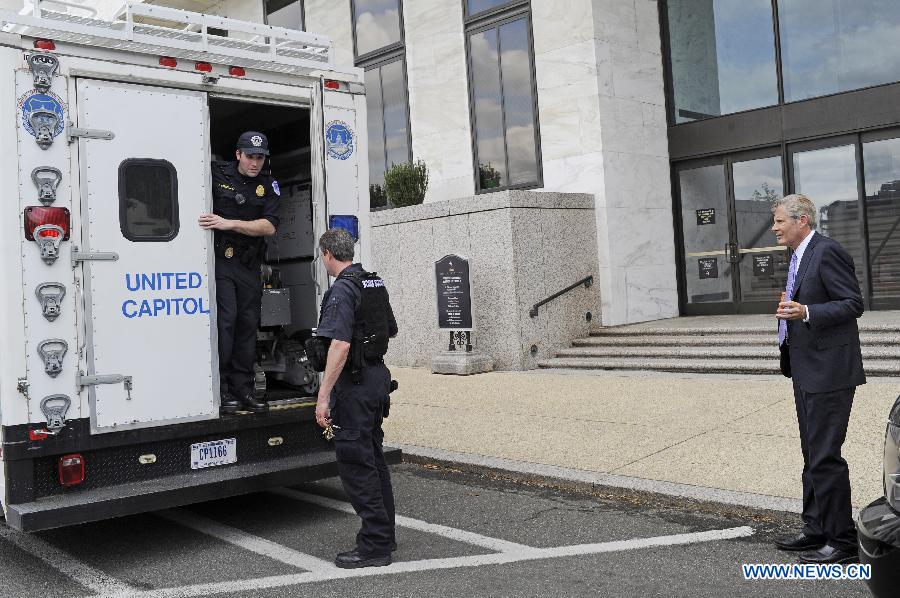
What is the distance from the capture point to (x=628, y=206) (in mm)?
14102

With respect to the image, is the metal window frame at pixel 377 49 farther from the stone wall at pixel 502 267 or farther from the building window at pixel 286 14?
the stone wall at pixel 502 267

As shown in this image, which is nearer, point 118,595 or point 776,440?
point 118,595

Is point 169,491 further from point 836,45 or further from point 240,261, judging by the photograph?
point 836,45

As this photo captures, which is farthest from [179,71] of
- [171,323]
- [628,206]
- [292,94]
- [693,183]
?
[693,183]

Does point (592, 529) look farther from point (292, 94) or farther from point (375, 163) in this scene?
point (375, 163)

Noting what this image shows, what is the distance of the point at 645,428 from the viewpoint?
26.8 ft

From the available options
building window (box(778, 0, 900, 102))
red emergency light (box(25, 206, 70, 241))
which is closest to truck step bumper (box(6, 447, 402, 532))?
red emergency light (box(25, 206, 70, 241))

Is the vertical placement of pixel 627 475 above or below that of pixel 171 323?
below

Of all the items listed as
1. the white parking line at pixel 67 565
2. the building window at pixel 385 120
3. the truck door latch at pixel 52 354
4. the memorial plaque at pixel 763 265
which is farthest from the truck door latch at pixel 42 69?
the building window at pixel 385 120

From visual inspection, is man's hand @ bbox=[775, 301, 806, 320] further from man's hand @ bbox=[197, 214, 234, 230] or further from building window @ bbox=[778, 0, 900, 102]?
building window @ bbox=[778, 0, 900, 102]

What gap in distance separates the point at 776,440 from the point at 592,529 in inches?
99.1

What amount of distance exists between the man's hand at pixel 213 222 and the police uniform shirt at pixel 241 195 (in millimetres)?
247

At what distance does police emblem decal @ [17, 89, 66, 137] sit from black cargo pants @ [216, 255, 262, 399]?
4.43 ft

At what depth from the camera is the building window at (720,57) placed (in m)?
14.1
